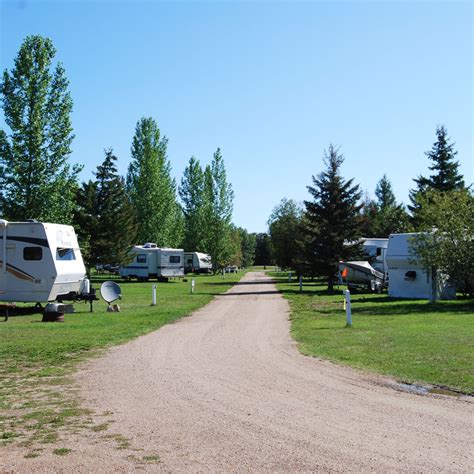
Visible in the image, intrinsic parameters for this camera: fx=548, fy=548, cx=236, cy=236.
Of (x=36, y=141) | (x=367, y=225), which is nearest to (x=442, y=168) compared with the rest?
(x=367, y=225)

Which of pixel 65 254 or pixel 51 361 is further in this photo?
pixel 65 254

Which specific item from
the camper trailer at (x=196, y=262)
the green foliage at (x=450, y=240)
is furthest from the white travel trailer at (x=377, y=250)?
the camper trailer at (x=196, y=262)

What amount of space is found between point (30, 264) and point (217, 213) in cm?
4680

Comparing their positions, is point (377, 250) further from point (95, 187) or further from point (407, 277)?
point (95, 187)

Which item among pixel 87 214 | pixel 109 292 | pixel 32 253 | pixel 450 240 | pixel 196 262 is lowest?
pixel 109 292

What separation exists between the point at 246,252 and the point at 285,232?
70.0 m

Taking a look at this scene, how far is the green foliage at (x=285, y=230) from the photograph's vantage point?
51141mm

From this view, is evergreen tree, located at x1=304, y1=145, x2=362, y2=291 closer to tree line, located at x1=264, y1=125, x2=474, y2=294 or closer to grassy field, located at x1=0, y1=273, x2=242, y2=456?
tree line, located at x1=264, y1=125, x2=474, y2=294

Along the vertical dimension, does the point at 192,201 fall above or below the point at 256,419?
above

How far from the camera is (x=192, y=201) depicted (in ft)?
241

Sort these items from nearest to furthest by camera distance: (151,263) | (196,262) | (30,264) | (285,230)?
(30,264)
(151,263)
(285,230)
(196,262)

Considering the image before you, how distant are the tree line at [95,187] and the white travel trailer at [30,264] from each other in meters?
6.73

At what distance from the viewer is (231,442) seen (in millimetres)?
5391

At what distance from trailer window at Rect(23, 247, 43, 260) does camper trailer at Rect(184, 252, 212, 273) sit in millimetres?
49551
